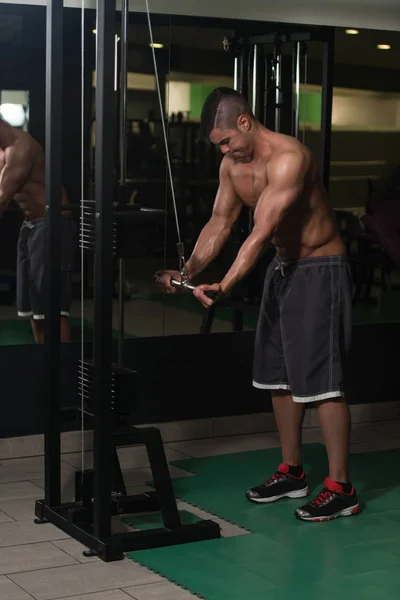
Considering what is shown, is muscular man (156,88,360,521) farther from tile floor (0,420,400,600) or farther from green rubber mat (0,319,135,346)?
green rubber mat (0,319,135,346)

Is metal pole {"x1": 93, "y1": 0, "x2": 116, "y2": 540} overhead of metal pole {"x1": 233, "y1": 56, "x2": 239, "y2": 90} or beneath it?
beneath

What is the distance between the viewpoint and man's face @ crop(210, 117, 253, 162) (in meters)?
4.28

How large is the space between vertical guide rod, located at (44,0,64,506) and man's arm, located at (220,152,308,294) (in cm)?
66

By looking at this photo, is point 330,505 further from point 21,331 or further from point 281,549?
point 21,331

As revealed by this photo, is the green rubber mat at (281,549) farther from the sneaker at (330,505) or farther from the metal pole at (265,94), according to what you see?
the metal pole at (265,94)

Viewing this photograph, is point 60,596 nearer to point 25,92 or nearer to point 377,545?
point 377,545

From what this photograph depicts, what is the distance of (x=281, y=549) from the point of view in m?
4.00

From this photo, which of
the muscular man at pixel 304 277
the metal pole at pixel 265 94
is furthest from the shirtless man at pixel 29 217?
the metal pole at pixel 265 94

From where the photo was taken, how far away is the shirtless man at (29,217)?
4895mm

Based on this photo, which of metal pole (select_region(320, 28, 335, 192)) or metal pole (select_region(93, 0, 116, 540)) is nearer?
metal pole (select_region(93, 0, 116, 540))

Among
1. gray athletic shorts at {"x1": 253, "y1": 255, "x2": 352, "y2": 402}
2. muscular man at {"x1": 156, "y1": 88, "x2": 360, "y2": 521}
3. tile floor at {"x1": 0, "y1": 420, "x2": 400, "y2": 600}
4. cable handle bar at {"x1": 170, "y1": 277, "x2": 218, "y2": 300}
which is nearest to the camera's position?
tile floor at {"x1": 0, "y1": 420, "x2": 400, "y2": 600}

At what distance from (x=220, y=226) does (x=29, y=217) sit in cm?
94

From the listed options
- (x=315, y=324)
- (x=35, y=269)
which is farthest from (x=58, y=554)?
(x=35, y=269)

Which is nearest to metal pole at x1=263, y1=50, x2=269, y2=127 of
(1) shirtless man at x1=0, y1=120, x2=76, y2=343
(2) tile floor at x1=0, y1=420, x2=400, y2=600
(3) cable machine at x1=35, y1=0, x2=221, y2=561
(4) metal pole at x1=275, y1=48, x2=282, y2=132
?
(4) metal pole at x1=275, y1=48, x2=282, y2=132
